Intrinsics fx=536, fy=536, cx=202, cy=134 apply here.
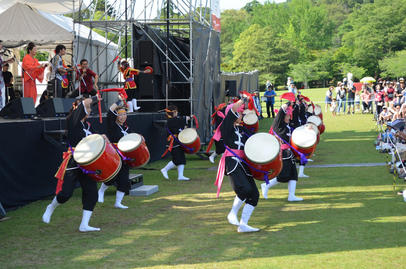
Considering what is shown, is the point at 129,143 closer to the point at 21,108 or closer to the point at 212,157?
the point at 21,108

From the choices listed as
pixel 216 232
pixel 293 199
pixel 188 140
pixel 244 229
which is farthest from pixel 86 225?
pixel 188 140

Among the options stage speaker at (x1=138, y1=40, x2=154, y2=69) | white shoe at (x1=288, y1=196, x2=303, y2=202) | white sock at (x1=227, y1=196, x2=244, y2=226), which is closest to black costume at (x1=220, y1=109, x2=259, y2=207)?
white sock at (x1=227, y1=196, x2=244, y2=226)

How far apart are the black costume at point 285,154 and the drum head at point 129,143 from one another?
225 cm

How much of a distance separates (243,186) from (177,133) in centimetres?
519

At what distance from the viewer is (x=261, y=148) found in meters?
6.66

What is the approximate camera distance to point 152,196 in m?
9.30

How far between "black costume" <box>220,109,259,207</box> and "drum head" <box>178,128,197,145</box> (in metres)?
4.63

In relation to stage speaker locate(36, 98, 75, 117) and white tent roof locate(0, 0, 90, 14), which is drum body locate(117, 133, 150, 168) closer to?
stage speaker locate(36, 98, 75, 117)

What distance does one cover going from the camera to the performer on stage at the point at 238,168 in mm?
6609

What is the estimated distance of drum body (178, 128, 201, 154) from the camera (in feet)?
37.6

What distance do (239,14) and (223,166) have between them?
112362 mm

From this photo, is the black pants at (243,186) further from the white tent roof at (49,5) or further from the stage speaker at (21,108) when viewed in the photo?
the white tent roof at (49,5)

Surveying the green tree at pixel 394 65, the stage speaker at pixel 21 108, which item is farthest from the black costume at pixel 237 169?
the green tree at pixel 394 65

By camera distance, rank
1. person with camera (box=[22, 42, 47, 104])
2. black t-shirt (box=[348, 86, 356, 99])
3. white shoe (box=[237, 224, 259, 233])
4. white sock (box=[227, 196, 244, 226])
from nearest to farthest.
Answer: white shoe (box=[237, 224, 259, 233]) → white sock (box=[227, 196, 244, 226]) → person with camera (box=[22, 42, 47, 104]) → black t-shirt (box=[348, 86, 356, 99])
